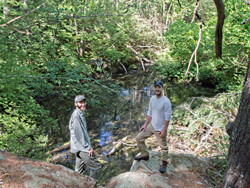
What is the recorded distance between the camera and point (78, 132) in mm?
3184

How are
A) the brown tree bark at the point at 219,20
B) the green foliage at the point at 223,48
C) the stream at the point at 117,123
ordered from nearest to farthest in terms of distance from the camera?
the brown tree bark at the point at 219,20 → the stream at the point at 117,123 → the green foliage at the point at 223,48

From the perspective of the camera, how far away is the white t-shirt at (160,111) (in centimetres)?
339

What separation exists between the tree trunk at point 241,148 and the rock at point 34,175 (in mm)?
2024

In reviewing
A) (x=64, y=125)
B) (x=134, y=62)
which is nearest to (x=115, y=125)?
(x=64, y=125)

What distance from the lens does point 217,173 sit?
3.76 meters

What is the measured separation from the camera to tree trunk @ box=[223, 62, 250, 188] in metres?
2.24

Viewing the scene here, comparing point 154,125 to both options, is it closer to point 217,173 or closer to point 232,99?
point 217,173

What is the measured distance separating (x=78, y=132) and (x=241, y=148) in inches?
101

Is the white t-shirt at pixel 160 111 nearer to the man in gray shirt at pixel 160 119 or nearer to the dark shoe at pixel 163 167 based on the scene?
the man in gray shirt at pixel 160 119

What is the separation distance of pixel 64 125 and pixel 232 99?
7.32 metres

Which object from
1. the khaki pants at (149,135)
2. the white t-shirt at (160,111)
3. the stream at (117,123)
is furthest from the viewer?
the stream at (117,123)

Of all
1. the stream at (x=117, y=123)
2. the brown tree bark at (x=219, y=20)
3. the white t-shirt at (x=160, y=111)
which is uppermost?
the brown tree bark at (x=219, y=20)

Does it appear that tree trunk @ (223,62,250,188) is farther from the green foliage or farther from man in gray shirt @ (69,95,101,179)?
the green foliage

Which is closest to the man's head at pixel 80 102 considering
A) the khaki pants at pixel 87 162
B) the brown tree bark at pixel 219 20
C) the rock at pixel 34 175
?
the khaki pants at pixel 87 162
